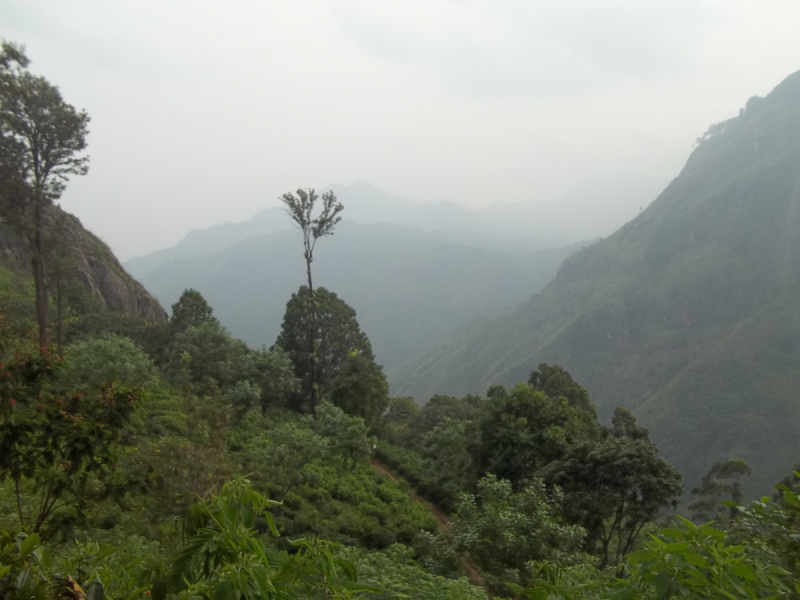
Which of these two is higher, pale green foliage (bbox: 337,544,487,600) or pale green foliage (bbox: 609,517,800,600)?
pale green foliage (bbox: 609,517,800,600)

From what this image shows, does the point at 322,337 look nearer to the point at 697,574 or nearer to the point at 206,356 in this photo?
the point at 206,356

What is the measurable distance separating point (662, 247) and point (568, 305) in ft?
80.6

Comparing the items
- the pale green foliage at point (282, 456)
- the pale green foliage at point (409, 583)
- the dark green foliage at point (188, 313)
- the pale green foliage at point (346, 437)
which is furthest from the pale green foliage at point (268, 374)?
the pale green foliage at point (409, 583)

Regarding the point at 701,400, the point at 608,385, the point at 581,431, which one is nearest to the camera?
the point at 581,431

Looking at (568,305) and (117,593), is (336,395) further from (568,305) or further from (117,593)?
(568,305)

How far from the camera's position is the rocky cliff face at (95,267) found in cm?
3119

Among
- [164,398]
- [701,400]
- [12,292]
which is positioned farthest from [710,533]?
[701,400]

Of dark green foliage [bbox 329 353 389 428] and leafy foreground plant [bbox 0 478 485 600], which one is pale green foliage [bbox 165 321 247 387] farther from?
leafy foreground plant [bbox 0 478 485 600]

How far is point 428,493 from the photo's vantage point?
1958 centimetres

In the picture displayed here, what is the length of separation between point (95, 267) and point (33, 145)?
25144 millimetres

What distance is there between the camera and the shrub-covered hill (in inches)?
2400

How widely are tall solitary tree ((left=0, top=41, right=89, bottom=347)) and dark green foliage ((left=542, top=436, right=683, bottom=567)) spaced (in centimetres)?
1608

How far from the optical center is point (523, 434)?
17.9m

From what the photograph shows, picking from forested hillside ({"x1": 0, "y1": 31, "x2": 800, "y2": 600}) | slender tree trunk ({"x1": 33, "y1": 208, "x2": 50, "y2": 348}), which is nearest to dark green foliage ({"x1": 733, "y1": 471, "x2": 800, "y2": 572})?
forested hillside ({"x1": 0, "y1": 31, "x2": 800, "y2": 600})
